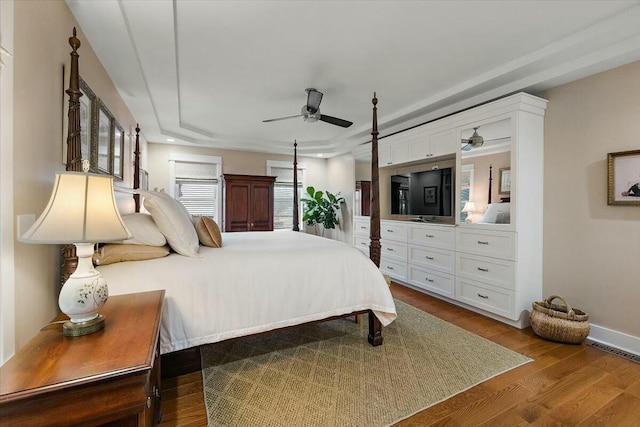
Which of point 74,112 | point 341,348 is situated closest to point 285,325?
point 341,348

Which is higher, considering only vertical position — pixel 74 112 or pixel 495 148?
pixel 495 148

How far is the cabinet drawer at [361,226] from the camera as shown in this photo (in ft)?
17.7

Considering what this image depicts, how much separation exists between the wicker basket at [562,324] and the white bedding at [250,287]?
1.49m

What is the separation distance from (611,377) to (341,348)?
6.40ft

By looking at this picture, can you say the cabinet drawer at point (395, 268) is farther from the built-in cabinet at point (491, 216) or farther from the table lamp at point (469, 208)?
the table lamp at point (469, 208)

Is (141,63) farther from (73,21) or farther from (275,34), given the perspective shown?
(275,34)

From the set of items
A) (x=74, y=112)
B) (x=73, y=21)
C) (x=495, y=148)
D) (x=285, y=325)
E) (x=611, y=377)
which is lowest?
Answer: (x=611, y=377)

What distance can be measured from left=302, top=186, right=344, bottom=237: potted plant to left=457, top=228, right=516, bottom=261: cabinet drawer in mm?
3167

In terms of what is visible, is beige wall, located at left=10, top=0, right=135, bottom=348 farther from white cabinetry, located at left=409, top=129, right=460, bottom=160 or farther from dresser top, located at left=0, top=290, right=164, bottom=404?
white cabinetry, located at left=409, top=129, right=460, bottom=160

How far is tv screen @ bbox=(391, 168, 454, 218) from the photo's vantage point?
148 inches

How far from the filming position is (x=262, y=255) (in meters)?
2.10

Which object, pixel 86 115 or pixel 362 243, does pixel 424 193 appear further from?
pixel 86 115

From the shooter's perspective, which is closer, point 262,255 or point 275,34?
point 262,255

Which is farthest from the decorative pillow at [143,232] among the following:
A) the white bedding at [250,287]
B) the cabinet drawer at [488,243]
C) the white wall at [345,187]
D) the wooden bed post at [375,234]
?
the white wall at [345,187]
